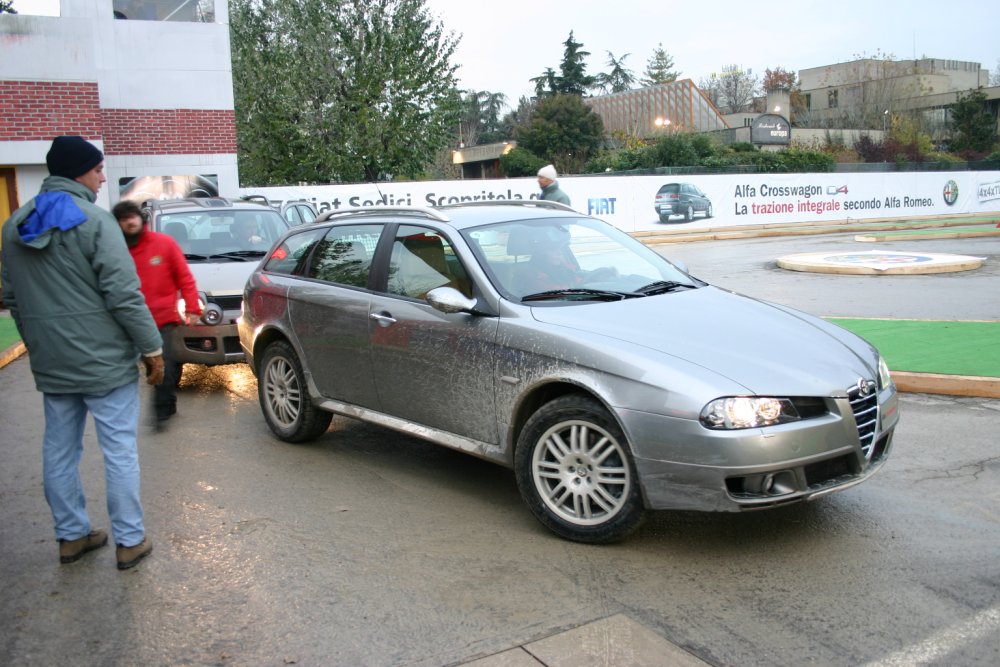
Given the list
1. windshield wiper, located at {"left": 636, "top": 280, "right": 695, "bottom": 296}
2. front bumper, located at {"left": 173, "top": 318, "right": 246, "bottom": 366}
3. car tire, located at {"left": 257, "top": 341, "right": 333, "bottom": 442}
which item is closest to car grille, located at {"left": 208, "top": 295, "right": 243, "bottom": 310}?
front bumper, located at {"left": 173, "top": 318, "right": 246, "bottom": 366}

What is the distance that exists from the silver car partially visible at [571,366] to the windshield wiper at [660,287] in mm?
17

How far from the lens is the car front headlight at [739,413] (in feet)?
13.5

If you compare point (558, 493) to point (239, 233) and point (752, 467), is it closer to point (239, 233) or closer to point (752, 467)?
point (752, 467)

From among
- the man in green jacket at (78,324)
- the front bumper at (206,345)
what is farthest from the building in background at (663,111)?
the man in green jacket at (78,324)

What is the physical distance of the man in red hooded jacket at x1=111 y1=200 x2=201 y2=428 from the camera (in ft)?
22.1

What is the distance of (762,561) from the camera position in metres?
4.34

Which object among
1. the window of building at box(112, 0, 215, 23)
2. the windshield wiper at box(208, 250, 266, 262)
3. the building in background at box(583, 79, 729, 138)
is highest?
the building in background at box(583, 79, 729, 138)

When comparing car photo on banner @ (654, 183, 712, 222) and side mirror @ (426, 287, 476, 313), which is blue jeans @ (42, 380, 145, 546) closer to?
side mirror @ (426, 287, 476, 313)

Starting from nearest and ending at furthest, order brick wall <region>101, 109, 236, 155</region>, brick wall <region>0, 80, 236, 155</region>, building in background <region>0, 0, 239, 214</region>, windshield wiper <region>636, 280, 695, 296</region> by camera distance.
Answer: windshield wiper <region>636, 280, 695, 296</region> → brick wall <region>0, 80, 236, 155</region> → building in background <region>0, 0, 239, 214</region> → brick wall <region>101, 109, 236, 155</region>

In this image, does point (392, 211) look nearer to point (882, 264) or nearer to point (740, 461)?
point (740, 461)

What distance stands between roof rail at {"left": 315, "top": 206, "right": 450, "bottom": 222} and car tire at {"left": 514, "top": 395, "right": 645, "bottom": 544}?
5.45 feet

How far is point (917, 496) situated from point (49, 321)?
183 inches

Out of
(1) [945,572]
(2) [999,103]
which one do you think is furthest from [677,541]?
(2) [999,103]

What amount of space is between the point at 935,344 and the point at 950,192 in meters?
34.2
